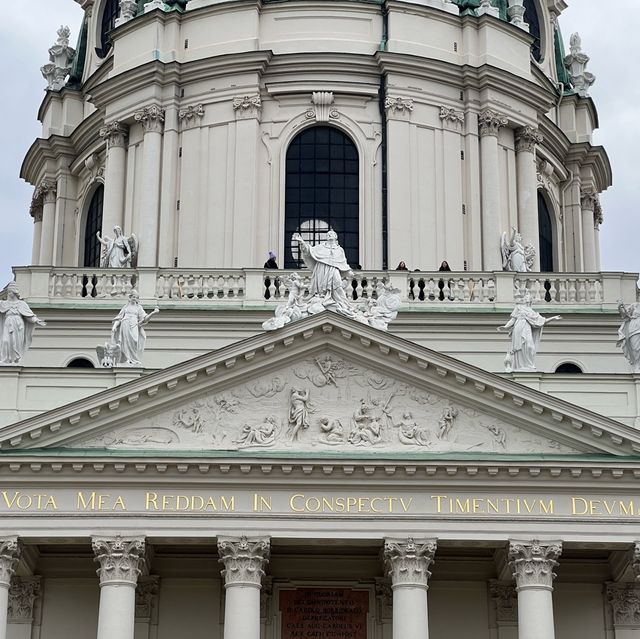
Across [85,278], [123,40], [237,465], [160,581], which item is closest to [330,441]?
[237,465]

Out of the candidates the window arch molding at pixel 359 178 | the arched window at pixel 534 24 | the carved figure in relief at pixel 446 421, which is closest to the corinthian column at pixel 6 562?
the carved figure in relief at pixel 446 421

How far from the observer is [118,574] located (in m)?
37.9

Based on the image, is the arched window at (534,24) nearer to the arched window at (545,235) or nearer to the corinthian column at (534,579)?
the arched window at (545,235)

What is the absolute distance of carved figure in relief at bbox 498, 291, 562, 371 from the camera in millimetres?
40656

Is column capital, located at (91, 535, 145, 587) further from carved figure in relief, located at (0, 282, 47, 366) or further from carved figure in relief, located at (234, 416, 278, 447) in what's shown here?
carved figure in relief, located at (0, 282, 47, 366)

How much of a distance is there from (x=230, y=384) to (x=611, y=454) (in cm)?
865

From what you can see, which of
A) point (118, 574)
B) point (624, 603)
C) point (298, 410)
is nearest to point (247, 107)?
point (298, 410)

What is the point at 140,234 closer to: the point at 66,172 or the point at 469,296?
the point at 66,172

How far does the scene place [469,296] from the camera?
45.8 meters

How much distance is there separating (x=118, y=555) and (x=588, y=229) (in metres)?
26.3

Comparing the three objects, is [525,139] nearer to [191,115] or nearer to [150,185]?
[191,115]

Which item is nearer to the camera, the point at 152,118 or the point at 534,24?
the point at 152,118

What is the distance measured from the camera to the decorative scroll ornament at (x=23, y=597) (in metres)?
40.8

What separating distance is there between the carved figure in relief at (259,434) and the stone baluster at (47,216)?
1984 centimetres
